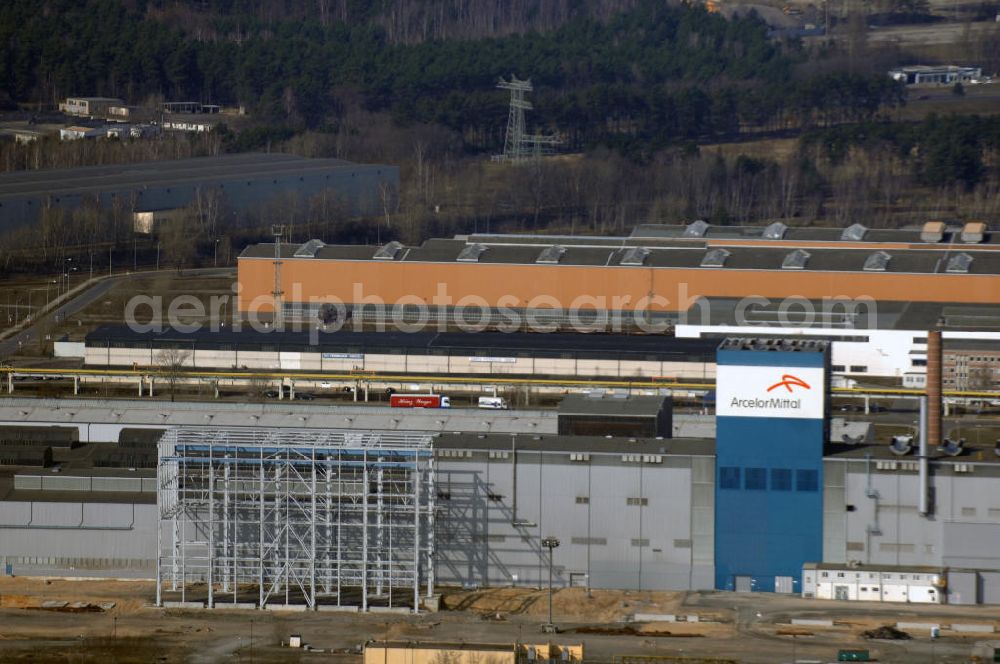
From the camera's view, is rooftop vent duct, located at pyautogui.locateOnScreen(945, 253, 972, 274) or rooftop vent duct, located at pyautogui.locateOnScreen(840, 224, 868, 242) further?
rooftop vent duct, located at pyautogui.locateOnScreen(840, 224, 868, 242)

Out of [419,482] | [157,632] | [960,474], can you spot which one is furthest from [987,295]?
[157,632]

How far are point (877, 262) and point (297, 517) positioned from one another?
21.3 meters

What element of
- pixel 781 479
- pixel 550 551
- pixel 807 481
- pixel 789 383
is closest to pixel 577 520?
pixel 550 551

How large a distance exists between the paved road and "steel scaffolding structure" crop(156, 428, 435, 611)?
1814cm

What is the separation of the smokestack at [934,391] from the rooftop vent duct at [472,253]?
19018 mm

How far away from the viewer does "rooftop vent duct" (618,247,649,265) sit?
4619 centimetres

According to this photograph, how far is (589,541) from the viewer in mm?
27562

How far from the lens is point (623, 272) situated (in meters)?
45.9

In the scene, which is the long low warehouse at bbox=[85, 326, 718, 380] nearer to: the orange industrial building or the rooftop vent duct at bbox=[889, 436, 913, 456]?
the orange industrial building

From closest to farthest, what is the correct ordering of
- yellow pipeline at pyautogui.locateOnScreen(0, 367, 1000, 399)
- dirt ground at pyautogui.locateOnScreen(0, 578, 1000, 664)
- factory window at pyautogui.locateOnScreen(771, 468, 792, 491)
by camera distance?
dirt ground at pyautogui.locateOnScreen(0, 578, 1000, 664) < factory window at pyautogui.locateOnScreen(771, 468, 792, 491) < yellow pipeline at pyautogui.locateOnScreen(0, 367, 1000, 399)

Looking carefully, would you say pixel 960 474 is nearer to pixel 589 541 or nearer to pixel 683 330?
pixel 589 541

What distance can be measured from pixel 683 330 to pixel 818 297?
4.73m

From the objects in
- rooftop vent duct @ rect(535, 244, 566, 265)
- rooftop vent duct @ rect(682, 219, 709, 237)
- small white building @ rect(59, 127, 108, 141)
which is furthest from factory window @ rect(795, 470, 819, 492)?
small white building @ rect(59, 127, 108, 141)

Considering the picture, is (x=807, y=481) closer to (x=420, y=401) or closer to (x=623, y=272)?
(x=420, y=401)
